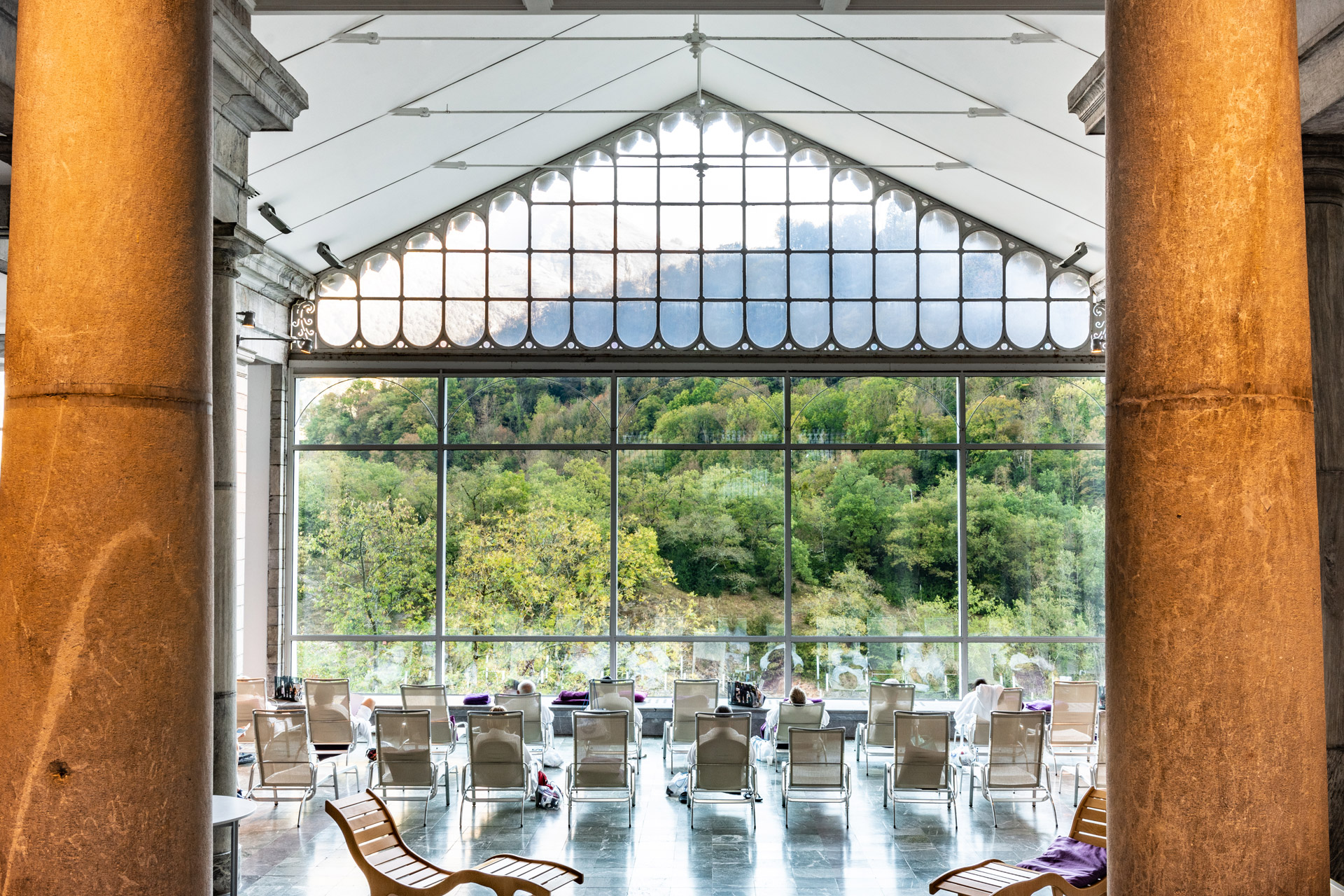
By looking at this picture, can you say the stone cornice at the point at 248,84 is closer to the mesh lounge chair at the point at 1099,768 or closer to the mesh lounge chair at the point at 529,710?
the mesh lounge chair at the point at 529,710

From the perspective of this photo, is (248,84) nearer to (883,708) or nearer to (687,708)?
(687,708)

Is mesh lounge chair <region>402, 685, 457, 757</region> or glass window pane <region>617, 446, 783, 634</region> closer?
mesh lounge chair <region>402, 685, 457, 757</region>

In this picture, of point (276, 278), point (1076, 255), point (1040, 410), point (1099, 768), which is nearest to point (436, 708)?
point (276, 278)

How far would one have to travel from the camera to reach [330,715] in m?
9.45

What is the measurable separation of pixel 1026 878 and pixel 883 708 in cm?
450

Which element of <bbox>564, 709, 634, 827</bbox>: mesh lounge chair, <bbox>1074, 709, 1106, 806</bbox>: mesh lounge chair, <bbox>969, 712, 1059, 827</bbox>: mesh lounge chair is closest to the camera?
<bbox>1074, 709, 1106, 806</bbox>: mesh lounge chair

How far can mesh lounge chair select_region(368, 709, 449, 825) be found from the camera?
26.5ft

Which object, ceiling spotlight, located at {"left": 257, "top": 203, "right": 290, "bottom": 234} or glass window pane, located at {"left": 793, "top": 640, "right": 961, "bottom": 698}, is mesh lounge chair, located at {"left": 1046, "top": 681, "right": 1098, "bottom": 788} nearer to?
glass window pane, located at {"left": 793, "top": 640, "right": 961, "bottom": 698}

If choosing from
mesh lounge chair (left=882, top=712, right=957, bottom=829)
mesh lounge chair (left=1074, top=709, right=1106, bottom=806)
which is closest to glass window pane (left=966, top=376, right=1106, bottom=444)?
mesh lounge chair (left=1074, top=709, right=1106, bottom=806)

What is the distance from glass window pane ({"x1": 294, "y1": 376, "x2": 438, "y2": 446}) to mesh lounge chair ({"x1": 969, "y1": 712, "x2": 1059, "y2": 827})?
729 centimetres

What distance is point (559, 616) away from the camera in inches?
480

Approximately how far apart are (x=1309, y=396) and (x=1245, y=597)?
46cm

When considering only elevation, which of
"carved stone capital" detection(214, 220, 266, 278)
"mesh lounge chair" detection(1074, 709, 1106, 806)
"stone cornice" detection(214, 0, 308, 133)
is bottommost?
"mesh lounge chair" detection(1074, 709, 1106, 806)

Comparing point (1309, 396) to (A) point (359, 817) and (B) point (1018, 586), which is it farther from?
(B) point (1018, 586)
